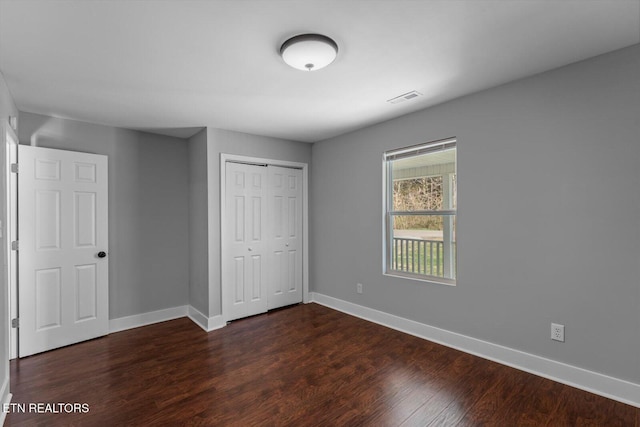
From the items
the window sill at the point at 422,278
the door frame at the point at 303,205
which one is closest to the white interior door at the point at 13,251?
the door frame at the point at 303,205

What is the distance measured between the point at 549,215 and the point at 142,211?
14.0 ft

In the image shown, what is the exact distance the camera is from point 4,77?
2.35 m

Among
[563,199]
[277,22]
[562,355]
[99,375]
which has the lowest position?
[99,375]

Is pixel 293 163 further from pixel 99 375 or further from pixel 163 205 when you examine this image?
pixel 99 375

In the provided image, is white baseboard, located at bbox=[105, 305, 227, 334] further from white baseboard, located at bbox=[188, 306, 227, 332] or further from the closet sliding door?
the closet sliding door

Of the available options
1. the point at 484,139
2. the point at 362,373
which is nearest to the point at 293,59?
the point at 484,139

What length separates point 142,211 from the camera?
3867 millimetres

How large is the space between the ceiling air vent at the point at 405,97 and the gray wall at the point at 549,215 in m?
0.40

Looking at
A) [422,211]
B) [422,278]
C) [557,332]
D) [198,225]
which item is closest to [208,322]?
[198,225]

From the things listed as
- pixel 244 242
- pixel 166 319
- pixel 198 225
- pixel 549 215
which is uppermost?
pixel 549 215

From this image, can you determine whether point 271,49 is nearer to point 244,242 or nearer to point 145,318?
point 244,242

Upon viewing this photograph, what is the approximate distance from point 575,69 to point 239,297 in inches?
157

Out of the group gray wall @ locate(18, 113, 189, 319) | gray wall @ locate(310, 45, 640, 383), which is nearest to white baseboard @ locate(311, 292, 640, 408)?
gray wall @ locate(310, 45, 640, 383)

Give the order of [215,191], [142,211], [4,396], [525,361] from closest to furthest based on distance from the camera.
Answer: [4,396], [525,361], [215,191], [142,211]
